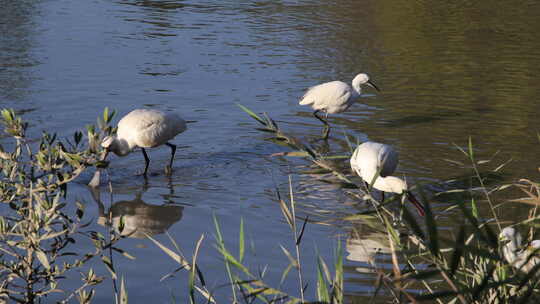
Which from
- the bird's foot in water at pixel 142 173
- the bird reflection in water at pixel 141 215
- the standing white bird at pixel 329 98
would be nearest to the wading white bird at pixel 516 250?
the bird reflection in water at pixel 141 215

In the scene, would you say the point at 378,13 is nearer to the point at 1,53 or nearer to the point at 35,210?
the point at 1,53

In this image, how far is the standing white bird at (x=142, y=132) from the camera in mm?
8672

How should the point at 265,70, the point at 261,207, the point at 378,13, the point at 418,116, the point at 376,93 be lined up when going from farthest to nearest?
1. the point at 378,13
2. the point at 265,70
3. the point at 376,93
4. the point at 418,116
5. the point at 261,207

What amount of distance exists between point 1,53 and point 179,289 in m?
9.88

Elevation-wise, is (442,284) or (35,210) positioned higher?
(35,210)


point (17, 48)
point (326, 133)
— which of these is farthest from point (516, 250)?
point (17, 48)

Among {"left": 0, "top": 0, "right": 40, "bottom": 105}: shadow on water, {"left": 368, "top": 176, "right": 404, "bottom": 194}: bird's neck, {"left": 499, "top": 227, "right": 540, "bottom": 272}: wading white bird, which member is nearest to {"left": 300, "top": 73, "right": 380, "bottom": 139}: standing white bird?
{"left": 368, "top": 176, "right": 404, "bottom": 194}: bird's neck

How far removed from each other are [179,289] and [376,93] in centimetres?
744

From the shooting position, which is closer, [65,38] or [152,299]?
[152,299]

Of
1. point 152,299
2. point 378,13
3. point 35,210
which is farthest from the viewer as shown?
point 378,13

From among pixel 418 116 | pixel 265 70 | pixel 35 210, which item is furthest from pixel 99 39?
pixel 35 210

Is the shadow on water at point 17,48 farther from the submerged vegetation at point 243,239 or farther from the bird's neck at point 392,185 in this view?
the submerged vegetation at point 243,239

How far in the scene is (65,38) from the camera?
16078 mm

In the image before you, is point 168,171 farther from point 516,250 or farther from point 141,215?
point 516,250
